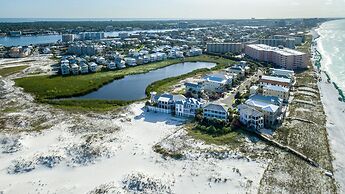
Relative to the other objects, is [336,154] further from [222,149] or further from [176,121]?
[176,121]

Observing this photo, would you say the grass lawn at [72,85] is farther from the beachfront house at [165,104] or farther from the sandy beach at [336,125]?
the sandy beach at [336,125]

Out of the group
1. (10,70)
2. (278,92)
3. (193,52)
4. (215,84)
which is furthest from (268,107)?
(10,70)

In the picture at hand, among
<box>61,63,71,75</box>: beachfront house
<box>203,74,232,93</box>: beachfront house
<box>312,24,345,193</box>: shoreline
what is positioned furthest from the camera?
<box>61,63,71,75</box>: beachfront house

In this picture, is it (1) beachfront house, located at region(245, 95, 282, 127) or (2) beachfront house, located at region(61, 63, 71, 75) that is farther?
(2) beachfront house, located at region(61, 63, 71, 75)

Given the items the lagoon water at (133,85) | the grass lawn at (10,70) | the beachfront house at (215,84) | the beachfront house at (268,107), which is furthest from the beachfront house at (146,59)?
the beachfront house at (268,107)

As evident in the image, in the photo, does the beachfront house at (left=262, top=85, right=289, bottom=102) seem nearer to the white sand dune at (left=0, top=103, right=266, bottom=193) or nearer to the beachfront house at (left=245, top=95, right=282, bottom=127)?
the beachfront house at (left=245, top=95, right=282, bottom=127)

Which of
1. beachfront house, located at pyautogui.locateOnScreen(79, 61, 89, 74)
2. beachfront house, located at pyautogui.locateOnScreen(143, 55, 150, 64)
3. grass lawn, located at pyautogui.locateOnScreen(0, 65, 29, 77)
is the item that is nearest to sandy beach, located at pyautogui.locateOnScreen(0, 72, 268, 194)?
beachfront house, located at pyautogui.locateOnScreen(79, 61, 89, 74)
